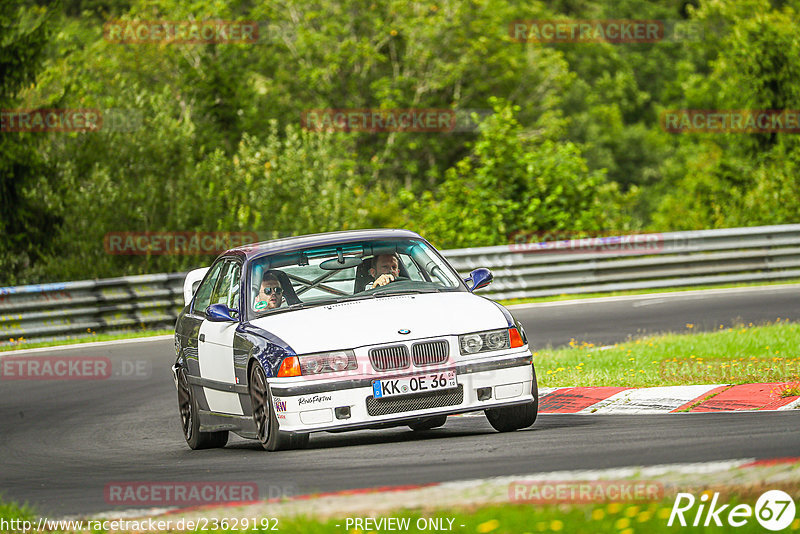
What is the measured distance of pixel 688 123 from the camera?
4909cm

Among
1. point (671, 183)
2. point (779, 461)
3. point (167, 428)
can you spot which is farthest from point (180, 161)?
point (671, 183)

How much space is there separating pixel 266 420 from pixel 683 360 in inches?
211

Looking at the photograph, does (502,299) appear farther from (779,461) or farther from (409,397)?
(779,461)

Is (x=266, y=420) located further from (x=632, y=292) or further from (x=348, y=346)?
(x=632, y=292)

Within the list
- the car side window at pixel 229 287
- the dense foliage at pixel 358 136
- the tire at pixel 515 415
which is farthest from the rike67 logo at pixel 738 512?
the dense foliage at pixel 358 136

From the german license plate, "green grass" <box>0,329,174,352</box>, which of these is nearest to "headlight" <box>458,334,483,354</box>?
the german license plate

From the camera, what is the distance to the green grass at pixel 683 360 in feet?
37.7

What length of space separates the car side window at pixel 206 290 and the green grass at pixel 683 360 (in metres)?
3.30

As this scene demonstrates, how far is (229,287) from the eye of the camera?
10320mm

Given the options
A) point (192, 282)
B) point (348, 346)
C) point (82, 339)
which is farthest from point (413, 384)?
point (82, 339)

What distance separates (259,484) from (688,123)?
144 feet

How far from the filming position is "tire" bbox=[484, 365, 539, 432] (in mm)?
9164

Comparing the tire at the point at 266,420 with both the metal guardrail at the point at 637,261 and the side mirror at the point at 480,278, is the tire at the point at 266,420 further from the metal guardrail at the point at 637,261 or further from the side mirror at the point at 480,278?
the metal guardrail at the point at 637,261

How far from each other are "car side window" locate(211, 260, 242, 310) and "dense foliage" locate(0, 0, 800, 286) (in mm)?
14016
